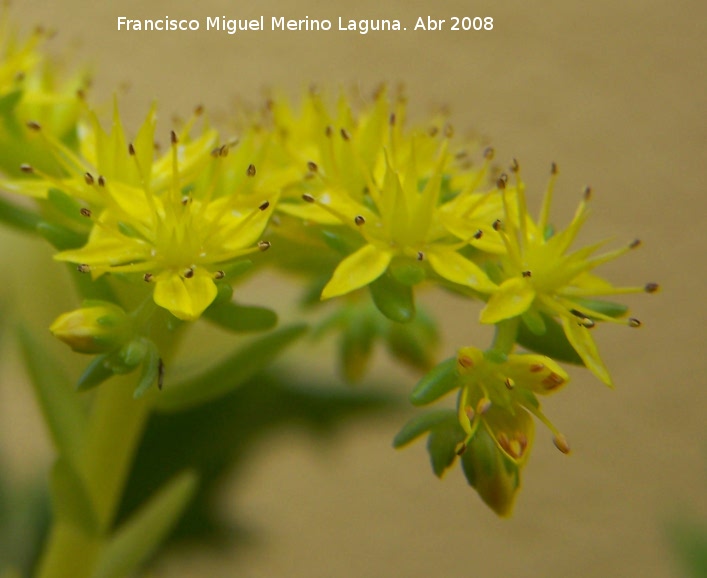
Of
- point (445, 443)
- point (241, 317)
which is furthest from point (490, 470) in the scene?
point (241, 317)

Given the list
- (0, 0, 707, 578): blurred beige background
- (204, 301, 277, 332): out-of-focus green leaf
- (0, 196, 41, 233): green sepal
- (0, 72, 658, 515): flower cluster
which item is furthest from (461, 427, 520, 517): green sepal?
(0, 0, 707, 578): blurred beige background

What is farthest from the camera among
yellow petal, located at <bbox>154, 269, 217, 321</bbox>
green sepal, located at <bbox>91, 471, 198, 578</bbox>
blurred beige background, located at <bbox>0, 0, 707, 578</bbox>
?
blurred beige background, located at <bbox>0, 0, 707, 578</bbox>

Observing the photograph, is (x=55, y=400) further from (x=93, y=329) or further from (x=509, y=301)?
(x=509, y=301)

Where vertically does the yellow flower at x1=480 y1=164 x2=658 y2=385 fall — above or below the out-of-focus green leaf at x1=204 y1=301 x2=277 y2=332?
above

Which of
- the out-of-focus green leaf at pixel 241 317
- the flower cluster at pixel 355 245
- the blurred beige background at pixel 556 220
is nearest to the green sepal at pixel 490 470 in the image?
the flower cluster at pixel 355 245

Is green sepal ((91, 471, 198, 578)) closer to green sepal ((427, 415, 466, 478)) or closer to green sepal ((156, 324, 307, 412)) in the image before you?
green sepal ((156, 324, 307, 412))

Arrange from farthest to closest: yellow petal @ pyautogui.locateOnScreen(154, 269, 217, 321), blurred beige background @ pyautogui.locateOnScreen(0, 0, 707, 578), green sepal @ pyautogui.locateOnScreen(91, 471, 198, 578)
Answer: blurred beige background @ pyautogui.locateOnScreen(0, 0, 707, 578)
green sepal @ pyautogui.locateOnScreen(91, 471, 198, 578)
yellow petal @ pyautogui.locateOnScreen(154, 269, 217, 321)

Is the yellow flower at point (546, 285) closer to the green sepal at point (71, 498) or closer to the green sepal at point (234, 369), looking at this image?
the green sepal at point (234, 369)
